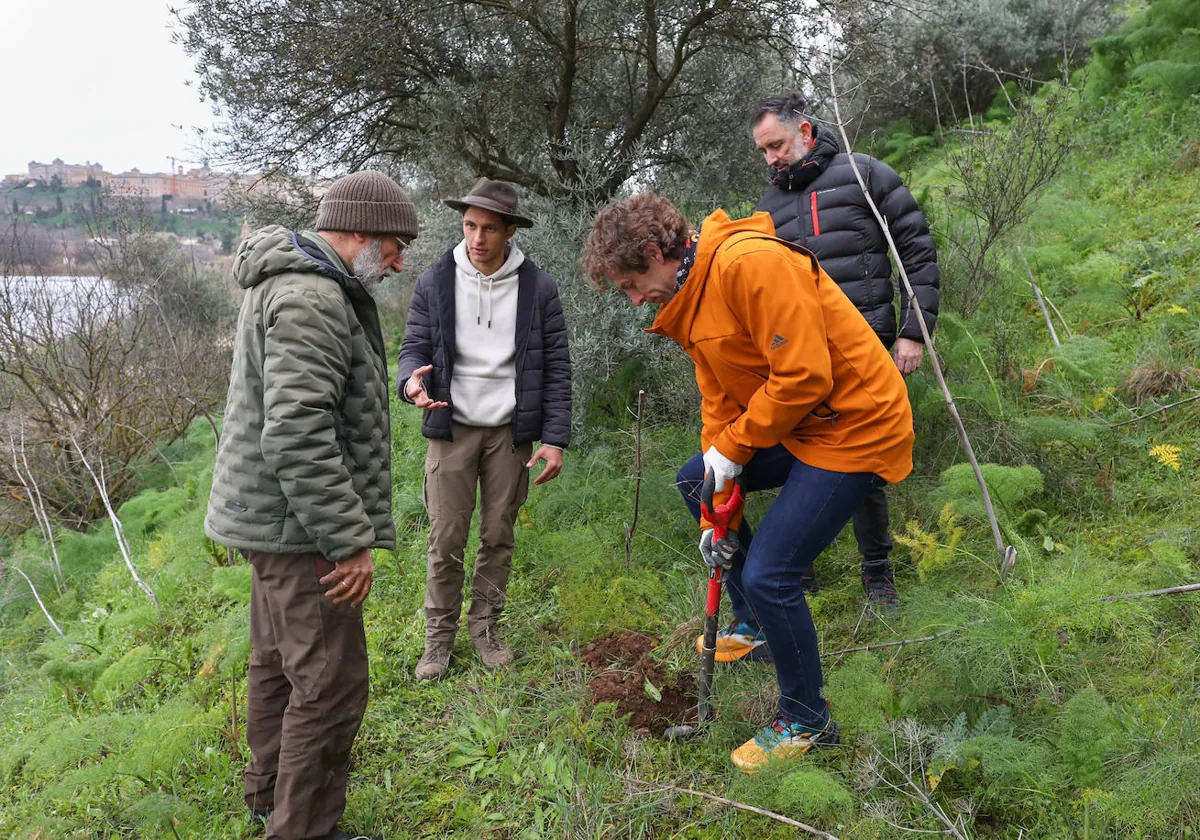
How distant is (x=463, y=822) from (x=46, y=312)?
8283 millimetres

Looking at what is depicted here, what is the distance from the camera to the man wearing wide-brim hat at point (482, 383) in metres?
3.54

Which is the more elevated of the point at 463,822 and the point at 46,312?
the point at 46,312

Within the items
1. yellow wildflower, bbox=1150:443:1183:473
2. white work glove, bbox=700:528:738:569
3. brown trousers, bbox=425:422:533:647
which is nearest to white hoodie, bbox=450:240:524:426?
brown trousers, bbox=425:422:533:647

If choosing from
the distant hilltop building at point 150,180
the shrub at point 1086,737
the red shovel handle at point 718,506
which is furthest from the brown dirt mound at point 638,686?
the distant hilltop building at point 150,180

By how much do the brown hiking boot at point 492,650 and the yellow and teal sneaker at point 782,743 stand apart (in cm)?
133

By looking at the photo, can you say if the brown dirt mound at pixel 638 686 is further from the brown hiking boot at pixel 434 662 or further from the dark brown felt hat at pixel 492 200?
the dark brown felt hat at pixel 492 200

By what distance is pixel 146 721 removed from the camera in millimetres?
3393

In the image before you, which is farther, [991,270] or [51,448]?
[51,448]

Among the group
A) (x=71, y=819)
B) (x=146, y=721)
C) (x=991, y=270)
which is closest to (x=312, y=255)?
(x=146, y=721)

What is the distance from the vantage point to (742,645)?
10.6ft

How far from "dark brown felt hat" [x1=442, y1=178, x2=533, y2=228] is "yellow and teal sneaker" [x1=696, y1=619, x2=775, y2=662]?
2027 mm

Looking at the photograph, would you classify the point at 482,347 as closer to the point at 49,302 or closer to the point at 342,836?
the point at 342,836

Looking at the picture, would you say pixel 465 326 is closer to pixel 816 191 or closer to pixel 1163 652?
pixel 816 191

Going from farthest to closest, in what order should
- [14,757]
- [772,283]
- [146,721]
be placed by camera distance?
[14,757], [146,721], [772,283]
